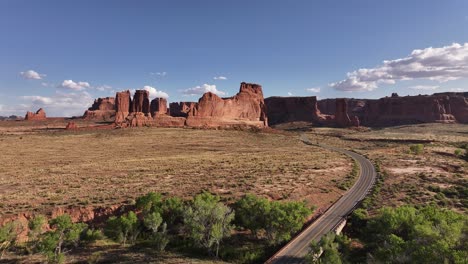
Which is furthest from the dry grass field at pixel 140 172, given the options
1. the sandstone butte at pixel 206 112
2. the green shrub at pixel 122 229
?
the sandstone butte at pixel 206 112

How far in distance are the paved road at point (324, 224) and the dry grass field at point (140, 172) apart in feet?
7.50

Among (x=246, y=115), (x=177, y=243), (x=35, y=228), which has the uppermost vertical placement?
(x=246, y=115)

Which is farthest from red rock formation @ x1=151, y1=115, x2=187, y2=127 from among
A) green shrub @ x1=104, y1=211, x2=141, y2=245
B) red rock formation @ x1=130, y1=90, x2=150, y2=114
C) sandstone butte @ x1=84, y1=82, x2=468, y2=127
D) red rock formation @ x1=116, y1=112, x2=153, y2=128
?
green shrub @ x1=104, y1=211, x2=141, y2=245

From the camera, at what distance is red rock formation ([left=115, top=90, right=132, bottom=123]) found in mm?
140038

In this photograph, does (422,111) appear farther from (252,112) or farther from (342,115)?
(252,112)

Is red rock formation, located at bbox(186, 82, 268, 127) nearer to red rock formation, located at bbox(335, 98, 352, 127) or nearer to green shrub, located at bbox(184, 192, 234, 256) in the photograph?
red rock formation, located at bbox(335, 98, 352, 127)

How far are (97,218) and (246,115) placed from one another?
117 metres

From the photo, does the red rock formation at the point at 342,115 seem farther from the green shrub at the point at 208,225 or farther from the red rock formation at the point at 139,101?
the green shrub at the point at 208,225

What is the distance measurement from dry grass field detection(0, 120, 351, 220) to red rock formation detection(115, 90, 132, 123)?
44792 millimetres

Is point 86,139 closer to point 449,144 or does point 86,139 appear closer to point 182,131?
point 182,131

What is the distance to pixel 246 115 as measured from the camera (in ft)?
475

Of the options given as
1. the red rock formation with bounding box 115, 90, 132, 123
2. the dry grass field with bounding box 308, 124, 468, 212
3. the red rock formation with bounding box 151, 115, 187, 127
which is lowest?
the dry grass field with bounding box 308, 124, 468, 212

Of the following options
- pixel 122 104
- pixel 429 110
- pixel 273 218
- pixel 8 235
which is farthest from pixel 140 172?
pixel 429 110

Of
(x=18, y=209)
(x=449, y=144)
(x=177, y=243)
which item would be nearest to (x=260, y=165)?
(x=177, y=243)
